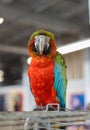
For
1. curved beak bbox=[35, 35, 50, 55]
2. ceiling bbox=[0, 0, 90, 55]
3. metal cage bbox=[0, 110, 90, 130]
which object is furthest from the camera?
ceiling bbox=[0, 0, 90, 55]

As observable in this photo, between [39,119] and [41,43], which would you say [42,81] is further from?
[39,119]

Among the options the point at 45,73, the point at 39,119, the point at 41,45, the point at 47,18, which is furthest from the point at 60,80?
the point at 47,18

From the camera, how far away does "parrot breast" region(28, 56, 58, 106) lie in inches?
50.4

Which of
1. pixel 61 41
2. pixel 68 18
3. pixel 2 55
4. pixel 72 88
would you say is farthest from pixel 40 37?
pixel 2 55

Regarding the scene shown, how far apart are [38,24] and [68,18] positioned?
39 centimetres

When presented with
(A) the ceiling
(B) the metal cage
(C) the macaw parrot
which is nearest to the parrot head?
(C) the macaw parrot

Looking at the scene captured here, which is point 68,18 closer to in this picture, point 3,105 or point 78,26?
point 78,26

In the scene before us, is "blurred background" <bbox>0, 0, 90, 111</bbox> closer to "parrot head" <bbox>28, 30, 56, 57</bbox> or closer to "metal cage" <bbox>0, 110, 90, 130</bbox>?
"parrot head" <bbox>28, 30, 56, 57</bbox>

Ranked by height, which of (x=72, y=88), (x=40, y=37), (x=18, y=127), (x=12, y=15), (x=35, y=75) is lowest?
(x=18, y=127)

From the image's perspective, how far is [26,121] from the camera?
2.03 feet

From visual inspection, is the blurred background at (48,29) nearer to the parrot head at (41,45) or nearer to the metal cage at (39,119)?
the parrot head at (41,45)

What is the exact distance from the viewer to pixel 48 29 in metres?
4.56

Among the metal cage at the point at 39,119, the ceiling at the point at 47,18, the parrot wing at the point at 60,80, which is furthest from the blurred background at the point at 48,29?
the metal cage at the point at 39,119

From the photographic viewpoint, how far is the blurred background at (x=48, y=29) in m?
3.98
